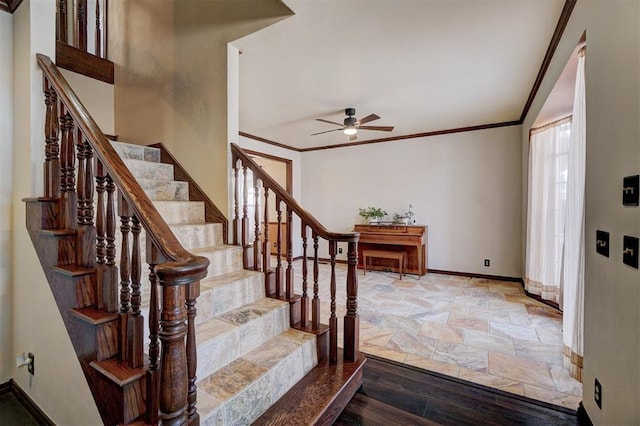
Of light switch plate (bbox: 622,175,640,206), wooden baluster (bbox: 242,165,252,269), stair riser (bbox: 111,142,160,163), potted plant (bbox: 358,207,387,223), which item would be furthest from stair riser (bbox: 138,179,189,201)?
potted plant (bbox: 358,207,387,223)

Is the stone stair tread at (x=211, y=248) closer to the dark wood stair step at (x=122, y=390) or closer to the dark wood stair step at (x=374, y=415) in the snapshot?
the dark wood stair step at (x=122, y=390)

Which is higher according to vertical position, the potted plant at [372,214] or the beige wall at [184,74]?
the beige wall at [184,74]

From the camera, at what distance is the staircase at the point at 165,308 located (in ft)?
3.47

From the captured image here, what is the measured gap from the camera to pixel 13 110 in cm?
A: 185

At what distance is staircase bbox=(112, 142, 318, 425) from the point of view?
1446 mm

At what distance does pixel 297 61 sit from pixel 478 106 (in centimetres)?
259

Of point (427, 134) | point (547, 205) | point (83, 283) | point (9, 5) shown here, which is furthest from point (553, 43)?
point (9, 5)

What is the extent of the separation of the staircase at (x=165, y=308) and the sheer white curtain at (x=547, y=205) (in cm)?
292

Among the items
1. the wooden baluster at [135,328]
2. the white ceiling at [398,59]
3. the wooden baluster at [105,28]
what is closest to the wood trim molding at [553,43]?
the white ceiling at [398,59]

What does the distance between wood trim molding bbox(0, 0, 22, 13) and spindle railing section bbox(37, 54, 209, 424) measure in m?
0.47

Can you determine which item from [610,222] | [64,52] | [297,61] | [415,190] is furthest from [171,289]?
[415,190]

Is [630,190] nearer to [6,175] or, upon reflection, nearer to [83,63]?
[6,175]

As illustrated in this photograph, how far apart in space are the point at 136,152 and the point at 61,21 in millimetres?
1773

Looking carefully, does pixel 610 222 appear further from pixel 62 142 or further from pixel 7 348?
pixel 7 348
